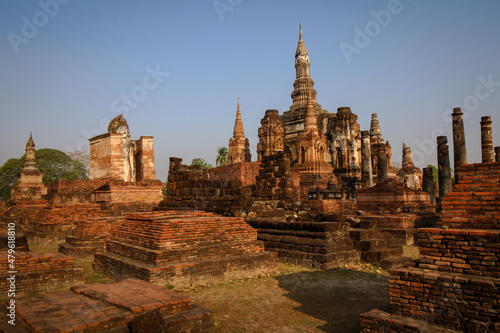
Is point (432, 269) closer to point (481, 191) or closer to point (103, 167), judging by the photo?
point (481, 191)

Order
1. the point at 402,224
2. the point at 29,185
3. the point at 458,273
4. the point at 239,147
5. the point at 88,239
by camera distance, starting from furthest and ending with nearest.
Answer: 1. the point at 239,147
2. the point at 29,185
3. the point at 402,224
4. the point at 88,239
5. the point at 458,273

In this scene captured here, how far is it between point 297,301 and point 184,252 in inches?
85.8

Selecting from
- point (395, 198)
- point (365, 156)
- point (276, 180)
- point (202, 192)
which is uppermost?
point (365, 156)

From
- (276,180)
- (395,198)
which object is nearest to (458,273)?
(276,180)

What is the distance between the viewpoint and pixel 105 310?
4105 millimetres

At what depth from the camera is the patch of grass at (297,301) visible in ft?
15.9

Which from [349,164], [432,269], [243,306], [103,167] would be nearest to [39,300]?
[243,306]

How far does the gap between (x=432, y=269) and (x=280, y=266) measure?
4.60 meters

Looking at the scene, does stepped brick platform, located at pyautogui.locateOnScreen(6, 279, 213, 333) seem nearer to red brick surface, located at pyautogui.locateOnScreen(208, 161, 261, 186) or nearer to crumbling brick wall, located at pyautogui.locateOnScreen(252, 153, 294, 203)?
crumbling brick wall, located at pyautogui.locateOnScreen(252, 153, 294, 203)

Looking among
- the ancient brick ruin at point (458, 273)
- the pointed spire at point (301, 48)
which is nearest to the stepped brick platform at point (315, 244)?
the ancient brick ruin at point (458, 273)

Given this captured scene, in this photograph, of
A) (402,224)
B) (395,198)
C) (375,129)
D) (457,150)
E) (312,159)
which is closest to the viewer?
(402,224)

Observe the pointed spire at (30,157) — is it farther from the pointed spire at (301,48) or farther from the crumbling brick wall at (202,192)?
the pointed spire at (301,48)

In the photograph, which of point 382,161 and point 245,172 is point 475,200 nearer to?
point 245,172

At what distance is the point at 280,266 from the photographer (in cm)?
851
